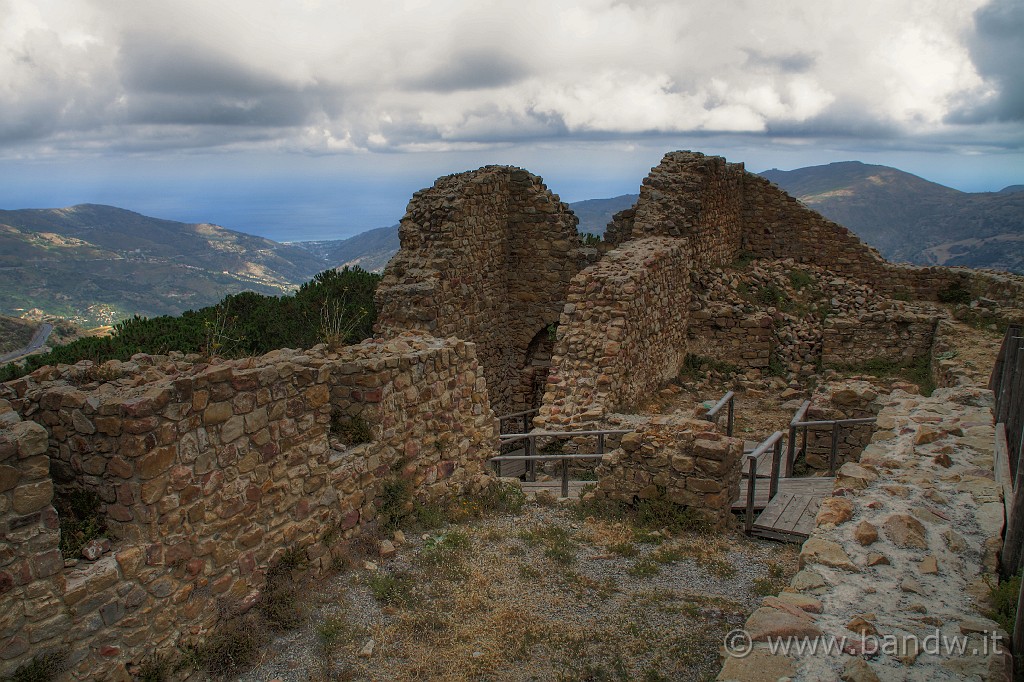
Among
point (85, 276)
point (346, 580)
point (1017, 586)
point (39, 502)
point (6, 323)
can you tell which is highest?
point (39, 502)

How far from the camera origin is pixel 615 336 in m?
12.1

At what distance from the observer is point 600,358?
469 inches

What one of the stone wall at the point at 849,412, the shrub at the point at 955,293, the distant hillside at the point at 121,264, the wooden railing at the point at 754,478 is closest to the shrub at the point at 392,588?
the wooden railing at the point at 754,478

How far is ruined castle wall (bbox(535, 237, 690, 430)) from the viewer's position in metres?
11.6

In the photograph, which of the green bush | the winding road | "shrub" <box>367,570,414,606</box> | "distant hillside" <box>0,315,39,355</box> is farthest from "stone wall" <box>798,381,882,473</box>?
"distant hillside" <box>0,315,39,355</box>

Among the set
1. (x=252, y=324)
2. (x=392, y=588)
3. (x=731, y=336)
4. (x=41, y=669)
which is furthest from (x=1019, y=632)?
(x=252, y=324)

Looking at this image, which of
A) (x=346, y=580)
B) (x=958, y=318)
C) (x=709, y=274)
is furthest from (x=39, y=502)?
(x=958, y=318)

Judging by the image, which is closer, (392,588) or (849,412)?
(392,588)

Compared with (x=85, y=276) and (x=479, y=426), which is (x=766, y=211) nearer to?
(x=479, y=426)

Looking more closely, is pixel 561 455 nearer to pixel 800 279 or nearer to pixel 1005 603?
pixel 1005 603

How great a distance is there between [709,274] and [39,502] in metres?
14.8

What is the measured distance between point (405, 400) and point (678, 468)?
3.14 meters

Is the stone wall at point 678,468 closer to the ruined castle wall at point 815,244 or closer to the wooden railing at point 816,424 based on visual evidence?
the wooden railing at point 816,424

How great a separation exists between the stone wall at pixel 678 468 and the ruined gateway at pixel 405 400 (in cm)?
3
